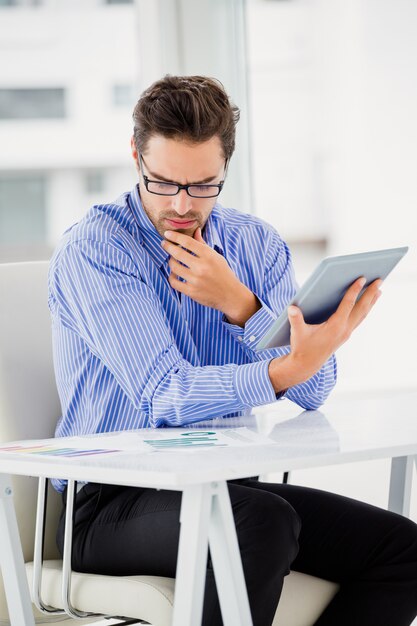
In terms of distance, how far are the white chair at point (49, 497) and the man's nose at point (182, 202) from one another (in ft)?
1.11

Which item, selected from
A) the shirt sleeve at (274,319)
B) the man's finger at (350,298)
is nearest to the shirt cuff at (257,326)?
the shirt sleeve at (274,319)

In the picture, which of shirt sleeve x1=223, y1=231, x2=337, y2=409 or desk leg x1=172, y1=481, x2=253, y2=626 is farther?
shirt sleeve x1=223, y1=231, x2=337, y2=409

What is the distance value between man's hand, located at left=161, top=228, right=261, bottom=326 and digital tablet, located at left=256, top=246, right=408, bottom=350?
175 millimetres

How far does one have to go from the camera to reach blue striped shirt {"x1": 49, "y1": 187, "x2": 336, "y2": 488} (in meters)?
1.46

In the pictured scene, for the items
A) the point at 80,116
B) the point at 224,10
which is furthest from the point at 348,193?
the point at 80,116

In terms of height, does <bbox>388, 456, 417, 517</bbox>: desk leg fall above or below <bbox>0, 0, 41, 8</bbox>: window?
below

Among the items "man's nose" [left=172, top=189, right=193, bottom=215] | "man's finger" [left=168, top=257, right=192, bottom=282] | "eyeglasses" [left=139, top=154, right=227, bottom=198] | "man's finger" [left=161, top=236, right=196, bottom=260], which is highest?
"eyeglasses" [left=139, top=154, right=227, bottom=198]

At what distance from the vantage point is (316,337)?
1.41 meters

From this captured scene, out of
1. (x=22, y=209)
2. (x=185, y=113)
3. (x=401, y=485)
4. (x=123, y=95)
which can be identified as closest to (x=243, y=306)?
(x=185, y=113)

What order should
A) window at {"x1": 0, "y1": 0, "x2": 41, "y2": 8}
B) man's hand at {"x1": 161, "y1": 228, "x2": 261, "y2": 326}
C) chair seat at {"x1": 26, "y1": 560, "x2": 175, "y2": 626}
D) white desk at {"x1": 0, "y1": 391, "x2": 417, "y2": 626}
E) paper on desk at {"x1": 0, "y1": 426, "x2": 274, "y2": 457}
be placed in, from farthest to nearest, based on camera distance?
window at {"x1": 0, "y1": 0, "x2": 41, "y2": 8} < man's hand at {"x1": 161, "y1": 228, "x2": 261, "y2": 326} < chair seat at {"x1": 26, "y1": 560, "x2": 175, "y2": 626} < paper on desk at {"x1": 0, "y1": 426, "x2": 274, "y2": 457} < white desk at {"x1": 0, "y1": 391, "x2": 417, "y2": 626}

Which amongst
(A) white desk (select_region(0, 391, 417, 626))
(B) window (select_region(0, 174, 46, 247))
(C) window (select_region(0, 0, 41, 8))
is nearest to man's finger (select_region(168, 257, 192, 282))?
(A) white desk (select_region(0, 391, 417, 626))

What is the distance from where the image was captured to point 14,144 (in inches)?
131

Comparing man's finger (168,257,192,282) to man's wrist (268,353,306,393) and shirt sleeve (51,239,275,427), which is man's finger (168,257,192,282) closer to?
shirt sleeve (51,239,275,427)

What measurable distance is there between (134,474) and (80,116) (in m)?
2.53
